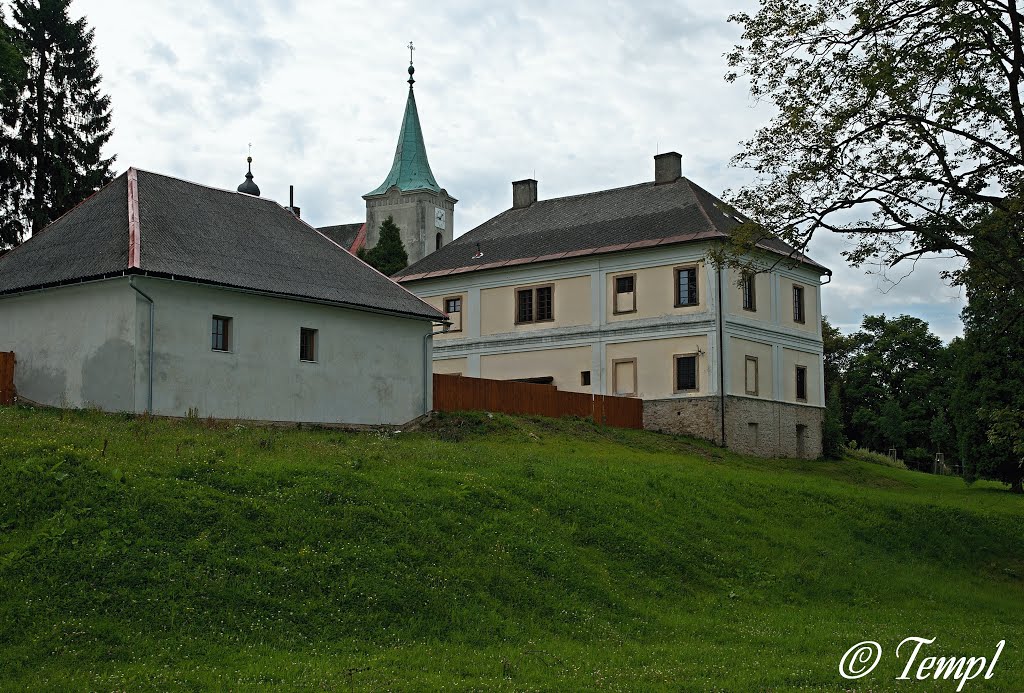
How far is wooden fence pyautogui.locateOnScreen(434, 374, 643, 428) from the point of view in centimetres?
3525

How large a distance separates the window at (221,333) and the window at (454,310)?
20591mm

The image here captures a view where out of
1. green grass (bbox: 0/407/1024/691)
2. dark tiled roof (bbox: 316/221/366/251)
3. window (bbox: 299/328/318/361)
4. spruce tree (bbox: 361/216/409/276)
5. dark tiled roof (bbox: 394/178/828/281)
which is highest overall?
dark tiled roof (bbox: 316/221/366/251)

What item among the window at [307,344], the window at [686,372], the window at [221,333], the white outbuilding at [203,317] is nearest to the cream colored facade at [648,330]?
the window at [686,372]

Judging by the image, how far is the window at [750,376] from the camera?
42.9 m

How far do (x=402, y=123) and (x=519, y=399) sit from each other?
6657 cm

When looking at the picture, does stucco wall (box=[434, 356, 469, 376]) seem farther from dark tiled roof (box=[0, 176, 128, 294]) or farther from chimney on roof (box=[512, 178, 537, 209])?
dark tiled roof (box=[0, 176, 128, 294])

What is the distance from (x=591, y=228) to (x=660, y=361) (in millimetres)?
7343

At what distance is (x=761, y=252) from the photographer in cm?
2594

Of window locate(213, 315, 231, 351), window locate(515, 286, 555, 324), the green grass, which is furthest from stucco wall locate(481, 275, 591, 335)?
the green grass

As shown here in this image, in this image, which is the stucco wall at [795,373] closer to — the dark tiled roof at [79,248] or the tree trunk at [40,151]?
the dark tiled roof at [79,248]

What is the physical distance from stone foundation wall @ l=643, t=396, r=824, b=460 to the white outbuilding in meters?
11.8

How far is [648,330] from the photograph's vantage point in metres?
43.6

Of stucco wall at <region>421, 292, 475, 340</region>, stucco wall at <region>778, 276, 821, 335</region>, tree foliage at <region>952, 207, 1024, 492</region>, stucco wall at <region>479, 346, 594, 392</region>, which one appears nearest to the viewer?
tree foliage at <region>952, 207, 1024, 492</region>

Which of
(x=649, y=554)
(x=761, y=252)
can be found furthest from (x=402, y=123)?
(x=649, y=554)
